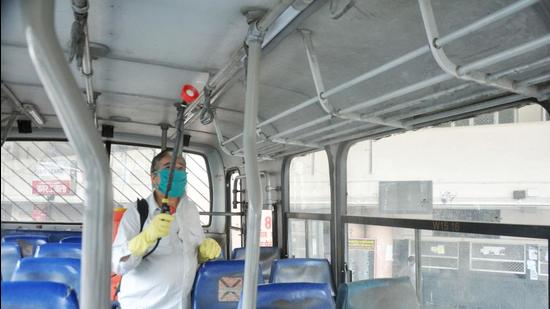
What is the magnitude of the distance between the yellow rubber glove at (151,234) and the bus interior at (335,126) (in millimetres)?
309

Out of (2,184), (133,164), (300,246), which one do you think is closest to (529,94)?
(2,184)

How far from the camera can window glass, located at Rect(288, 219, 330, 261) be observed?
483 cm

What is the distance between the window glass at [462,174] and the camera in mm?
2568

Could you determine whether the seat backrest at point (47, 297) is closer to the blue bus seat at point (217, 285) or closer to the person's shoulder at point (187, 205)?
the person's shoulder at point (187, 205)

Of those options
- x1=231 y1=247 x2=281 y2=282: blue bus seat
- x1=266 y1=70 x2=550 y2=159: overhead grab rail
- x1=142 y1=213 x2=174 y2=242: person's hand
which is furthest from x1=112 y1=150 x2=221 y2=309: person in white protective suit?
x1=231 y1=247 x2=281 y2=282: blue bus seat

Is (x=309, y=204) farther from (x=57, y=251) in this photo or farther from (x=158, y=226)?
(x=158, y=226)

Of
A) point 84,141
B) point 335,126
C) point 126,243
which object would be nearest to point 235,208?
point 335,126

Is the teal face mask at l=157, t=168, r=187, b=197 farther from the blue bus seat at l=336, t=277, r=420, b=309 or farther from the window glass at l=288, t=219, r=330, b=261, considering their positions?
the window glass at l=288, t=219, r=330, b=261

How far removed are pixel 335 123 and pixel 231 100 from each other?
3.37 feet

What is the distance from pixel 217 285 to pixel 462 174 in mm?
1739

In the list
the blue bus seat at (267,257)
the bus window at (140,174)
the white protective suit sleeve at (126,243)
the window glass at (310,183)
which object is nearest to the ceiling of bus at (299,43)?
the white protective suit sleeve at (126,243)

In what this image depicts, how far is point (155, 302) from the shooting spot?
2314 mm

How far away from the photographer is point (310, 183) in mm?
5113

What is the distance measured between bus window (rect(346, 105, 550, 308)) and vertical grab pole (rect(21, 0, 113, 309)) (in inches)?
93.2
